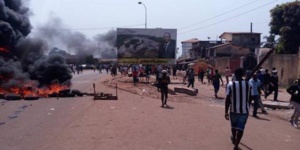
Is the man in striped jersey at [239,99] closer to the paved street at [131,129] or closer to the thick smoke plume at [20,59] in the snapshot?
the paved street at [131,129]

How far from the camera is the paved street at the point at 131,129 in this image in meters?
8.91

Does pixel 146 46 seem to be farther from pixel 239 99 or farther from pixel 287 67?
pixel 239 99

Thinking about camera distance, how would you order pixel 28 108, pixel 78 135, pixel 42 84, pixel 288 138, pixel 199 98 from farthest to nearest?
pixel 42 84 → pixel 199 98 → pixel 28 108 → pixel 288 138 → pixel 78 135

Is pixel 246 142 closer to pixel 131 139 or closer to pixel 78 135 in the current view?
pixel 131 139

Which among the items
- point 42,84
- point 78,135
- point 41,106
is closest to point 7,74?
point 42,84

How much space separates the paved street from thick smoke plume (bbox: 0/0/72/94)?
7923mm

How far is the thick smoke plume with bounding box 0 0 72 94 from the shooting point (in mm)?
23634

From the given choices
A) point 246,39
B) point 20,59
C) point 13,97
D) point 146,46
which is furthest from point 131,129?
point 246,39

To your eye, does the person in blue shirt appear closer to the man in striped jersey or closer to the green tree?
the man in striped jersey

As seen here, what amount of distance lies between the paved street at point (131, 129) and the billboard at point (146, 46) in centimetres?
2464

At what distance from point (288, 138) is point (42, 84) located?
17179 millimetres

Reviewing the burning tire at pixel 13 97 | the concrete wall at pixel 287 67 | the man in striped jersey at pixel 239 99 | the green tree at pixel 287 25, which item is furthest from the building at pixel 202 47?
the man in striped jersey at pixel 239 99

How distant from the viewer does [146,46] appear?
134ft

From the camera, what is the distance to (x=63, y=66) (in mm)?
25688
